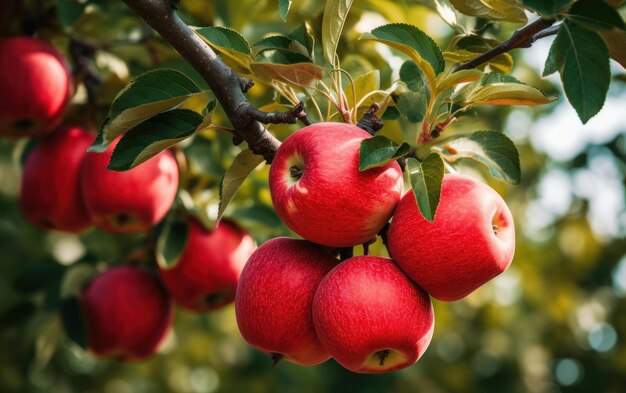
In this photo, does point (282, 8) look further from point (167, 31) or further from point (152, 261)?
point (152, 261)

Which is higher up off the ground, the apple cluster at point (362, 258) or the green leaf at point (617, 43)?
the green leaf at point (617, 43)

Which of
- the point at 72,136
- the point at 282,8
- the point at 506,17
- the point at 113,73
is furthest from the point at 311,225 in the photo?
the point at 113,73

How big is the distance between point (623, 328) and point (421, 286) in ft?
13.6

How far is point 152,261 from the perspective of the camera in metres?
2.25

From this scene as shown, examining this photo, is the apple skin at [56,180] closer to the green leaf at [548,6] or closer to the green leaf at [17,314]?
the green leaf at [17,314]

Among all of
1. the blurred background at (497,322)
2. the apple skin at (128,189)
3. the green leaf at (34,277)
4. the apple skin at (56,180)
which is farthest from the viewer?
the blurred background at (497,322)

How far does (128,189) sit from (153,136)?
0.59 metres

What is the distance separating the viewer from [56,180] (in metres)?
1.92

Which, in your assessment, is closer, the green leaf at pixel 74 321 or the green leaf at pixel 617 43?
the green leaf at pixel 617 43

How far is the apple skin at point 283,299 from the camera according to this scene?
122 centimetres

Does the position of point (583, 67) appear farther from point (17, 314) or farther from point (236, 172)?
point (17, 314)

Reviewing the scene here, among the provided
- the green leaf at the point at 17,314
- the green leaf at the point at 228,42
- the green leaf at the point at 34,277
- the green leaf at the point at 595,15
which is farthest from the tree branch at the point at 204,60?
the green leaf at the point at 17,314

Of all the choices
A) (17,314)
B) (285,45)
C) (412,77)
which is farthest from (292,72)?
(17,314)

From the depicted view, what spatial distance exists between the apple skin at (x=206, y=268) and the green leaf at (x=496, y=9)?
1.01 m
